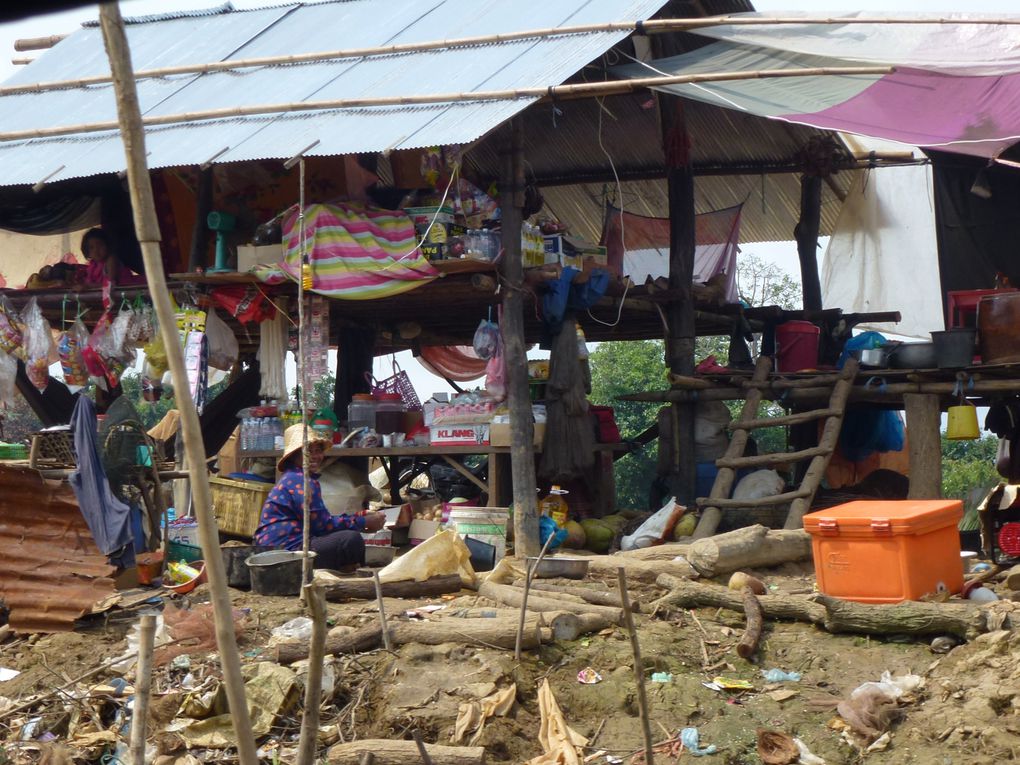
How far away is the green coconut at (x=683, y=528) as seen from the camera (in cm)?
951

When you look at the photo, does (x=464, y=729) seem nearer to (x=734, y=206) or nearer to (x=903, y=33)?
(x=903, y=33)

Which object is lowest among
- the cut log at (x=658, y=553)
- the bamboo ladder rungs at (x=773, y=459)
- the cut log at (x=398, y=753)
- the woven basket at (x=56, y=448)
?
the cut log at (x=398, y=753)

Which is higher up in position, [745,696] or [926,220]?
[926,220]

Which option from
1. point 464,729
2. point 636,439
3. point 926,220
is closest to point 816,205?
point 926,220

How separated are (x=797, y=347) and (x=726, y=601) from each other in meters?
4.81

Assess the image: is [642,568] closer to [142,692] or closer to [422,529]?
[422,529]

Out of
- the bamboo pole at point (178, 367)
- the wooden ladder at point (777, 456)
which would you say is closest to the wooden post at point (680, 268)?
the wooden ladder at point (777, 456)

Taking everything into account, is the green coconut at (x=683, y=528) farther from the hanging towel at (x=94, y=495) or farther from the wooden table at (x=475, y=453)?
the hanging towel at (x=94, y=495)

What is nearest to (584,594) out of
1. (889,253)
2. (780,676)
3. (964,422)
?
(780,676)

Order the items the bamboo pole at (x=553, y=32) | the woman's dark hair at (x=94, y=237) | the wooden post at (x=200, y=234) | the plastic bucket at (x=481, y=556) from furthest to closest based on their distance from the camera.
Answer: the woman's dark hair at (x=94, y=237), the wooden post at (x=200, y=234), the plastic bucket at (x=481, y=556), the bamboo pole at (x=553, y=32)

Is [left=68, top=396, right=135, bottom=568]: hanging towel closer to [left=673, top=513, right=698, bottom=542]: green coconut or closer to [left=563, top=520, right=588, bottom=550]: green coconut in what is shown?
[left=563, top=520, right=588, bottom=550]: green coconut

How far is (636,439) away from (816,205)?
3.20m

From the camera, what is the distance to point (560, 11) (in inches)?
397

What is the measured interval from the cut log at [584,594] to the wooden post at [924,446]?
10.0ft
